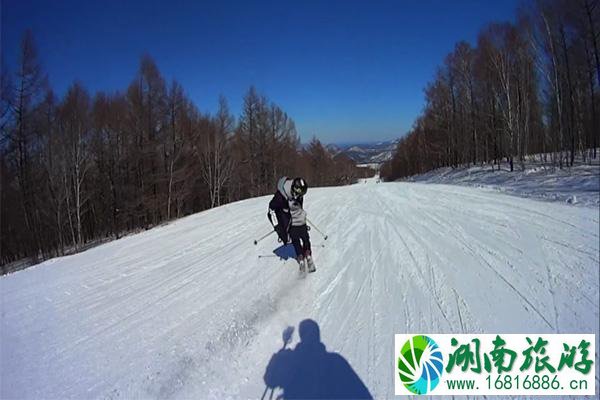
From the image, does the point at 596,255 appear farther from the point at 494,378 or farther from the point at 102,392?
the point at 102,392

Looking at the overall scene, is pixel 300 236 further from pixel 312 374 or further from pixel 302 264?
pixel 312 374

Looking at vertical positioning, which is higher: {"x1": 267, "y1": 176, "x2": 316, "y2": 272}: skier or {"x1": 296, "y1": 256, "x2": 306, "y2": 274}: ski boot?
{"x1": 267, "y1": 176, "x2": 316, "y2": 272}: skier

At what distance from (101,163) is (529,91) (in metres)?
34.2

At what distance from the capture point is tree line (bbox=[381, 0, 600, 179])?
9.36 meters

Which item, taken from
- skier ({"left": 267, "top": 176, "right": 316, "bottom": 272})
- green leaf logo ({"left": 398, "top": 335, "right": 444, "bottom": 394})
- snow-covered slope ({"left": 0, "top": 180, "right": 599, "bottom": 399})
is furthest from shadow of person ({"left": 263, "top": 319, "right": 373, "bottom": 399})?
skier ({"left": 267, "top": 176, "right": 316, "bottom": 272})

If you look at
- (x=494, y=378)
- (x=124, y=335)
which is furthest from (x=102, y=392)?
(x=494, y=378)

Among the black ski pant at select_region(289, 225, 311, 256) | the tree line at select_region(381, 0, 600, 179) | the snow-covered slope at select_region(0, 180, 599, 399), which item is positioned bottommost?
the snow-covered slope at select_region(0, 180, 599, 399)

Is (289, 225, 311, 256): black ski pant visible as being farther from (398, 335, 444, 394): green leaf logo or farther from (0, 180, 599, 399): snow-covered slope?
(398, 335, 444, 394): green leaf logo

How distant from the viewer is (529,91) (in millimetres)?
19234

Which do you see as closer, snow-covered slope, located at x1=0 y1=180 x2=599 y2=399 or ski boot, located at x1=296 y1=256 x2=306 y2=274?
snow-covered slope, located at x1=0 y1=180 x2=599 y2=399

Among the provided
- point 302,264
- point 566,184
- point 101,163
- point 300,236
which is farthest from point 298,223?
point 101,163

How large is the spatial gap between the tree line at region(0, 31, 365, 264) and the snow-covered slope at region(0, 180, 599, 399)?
19819 millimetres

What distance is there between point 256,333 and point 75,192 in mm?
27005

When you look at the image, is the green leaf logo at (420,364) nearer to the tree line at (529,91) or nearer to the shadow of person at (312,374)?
the shadow of person at (312,374)
